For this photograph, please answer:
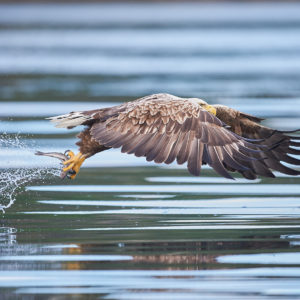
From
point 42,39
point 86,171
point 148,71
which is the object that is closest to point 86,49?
point 42,39

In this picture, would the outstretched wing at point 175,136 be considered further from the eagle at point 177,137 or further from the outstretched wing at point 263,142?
the outstretched wing at point 263,142

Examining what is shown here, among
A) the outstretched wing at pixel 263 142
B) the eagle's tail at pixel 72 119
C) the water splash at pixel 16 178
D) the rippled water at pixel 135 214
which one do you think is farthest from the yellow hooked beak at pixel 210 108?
the water splash at pixel 16 178

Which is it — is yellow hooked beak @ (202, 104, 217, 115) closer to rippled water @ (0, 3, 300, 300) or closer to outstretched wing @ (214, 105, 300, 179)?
outstretched wing @ (214, 105, 300, 179)

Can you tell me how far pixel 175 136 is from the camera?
11.0 metres

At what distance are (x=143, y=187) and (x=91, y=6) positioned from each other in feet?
243

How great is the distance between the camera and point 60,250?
395 inches

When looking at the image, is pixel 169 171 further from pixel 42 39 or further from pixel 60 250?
pixel 42 39

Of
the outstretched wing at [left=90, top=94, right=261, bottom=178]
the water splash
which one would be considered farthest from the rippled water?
the outstretched wing at [left=90, top=94, right=261, bottom=178]

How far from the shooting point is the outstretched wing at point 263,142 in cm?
1220

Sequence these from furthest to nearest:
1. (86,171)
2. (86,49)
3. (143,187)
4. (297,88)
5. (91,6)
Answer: (91,6)
(86,49)
(297,88)
(86,171)
(143,187)

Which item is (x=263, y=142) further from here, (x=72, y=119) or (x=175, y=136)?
(x=72, y=119)

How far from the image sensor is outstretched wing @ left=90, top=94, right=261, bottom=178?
10.8m

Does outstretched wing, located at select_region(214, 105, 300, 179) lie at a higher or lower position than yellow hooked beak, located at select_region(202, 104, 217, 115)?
lower

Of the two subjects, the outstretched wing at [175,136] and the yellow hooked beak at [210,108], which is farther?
the yellow hooked beak at [210,108]
